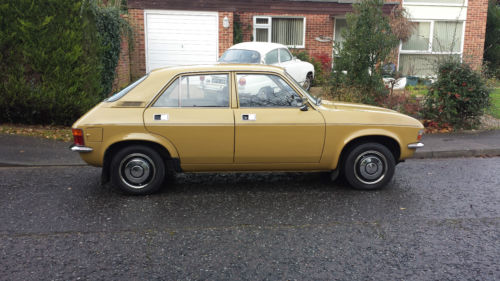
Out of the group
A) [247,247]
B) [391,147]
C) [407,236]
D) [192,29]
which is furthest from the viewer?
[192,29]

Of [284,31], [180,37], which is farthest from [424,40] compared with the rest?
[180,37]

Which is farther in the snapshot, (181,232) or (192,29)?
(192,29)

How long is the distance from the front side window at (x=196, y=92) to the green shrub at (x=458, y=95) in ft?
20.6

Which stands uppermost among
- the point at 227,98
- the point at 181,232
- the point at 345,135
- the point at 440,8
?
the point at 440,8

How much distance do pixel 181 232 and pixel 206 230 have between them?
248mm

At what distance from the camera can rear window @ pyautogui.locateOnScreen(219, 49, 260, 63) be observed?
42.3ft

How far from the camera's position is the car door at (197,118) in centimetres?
561

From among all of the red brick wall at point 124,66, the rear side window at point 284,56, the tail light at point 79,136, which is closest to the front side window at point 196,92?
the tail light at point 79,136

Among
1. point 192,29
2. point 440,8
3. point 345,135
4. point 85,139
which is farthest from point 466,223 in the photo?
point 440,8

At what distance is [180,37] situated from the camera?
17.6 metres

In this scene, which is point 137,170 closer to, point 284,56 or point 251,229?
point 251,229

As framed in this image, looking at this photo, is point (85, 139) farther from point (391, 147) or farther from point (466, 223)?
point (466, 223)

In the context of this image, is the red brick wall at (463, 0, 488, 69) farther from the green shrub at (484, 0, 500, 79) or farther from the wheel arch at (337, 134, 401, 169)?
the wheel arch at (337, 134, 401, 169)

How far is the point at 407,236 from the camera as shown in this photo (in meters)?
4.53
